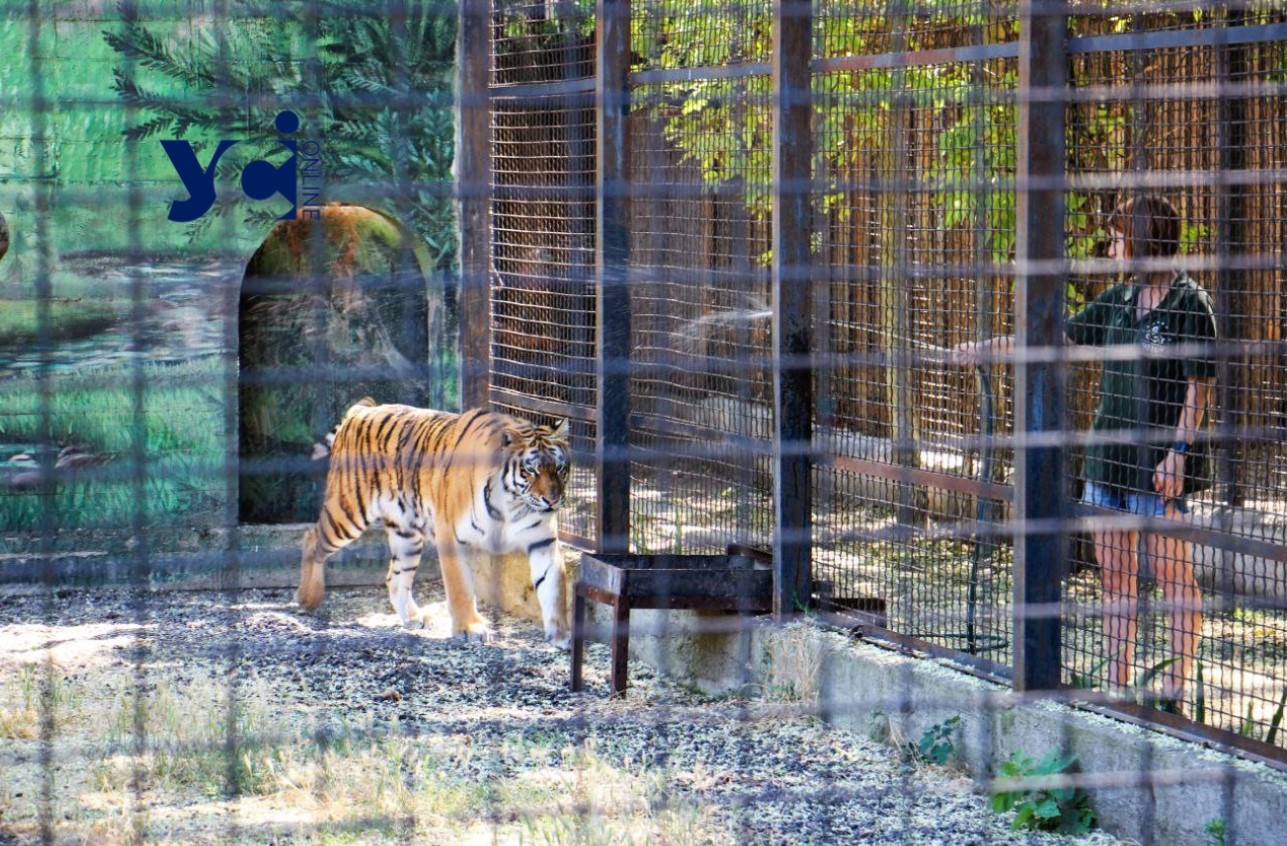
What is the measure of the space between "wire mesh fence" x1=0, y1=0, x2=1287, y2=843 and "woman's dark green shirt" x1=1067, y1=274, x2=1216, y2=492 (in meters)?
0.02

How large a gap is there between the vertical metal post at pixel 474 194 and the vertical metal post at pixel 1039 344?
3.13 meters

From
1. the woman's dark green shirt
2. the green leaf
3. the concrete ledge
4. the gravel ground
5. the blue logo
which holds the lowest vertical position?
the gravel ground

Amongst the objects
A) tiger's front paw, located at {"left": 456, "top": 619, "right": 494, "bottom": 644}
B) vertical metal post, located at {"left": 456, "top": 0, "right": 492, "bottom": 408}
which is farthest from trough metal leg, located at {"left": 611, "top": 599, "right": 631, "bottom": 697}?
vertical metal post, located at {"left": 456, "top": 0, "right": 492, "bottom": 408}

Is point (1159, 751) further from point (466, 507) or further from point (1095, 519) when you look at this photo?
point (466, 507)

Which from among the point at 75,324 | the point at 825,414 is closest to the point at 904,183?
the point at 825,414

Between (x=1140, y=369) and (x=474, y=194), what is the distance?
10.8 feet

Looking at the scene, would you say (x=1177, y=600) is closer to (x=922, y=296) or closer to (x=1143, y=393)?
(x=1143, y=393)

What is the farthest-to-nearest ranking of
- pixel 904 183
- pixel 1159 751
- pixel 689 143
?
pixel 689 143
pixel 904 183
pixel 1159 751

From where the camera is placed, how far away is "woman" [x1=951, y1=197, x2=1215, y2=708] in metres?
4.66

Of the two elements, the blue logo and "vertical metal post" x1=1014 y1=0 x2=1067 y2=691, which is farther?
the blue logo

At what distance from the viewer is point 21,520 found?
25.2 feet

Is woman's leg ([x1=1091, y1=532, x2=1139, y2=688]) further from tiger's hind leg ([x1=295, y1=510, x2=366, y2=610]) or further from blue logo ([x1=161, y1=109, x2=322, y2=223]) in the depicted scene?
blue logo ([x1=161, y1=109, x2=322, y2=223])

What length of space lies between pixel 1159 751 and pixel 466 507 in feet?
11.2

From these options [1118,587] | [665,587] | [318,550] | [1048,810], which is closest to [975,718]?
[1048,810]
